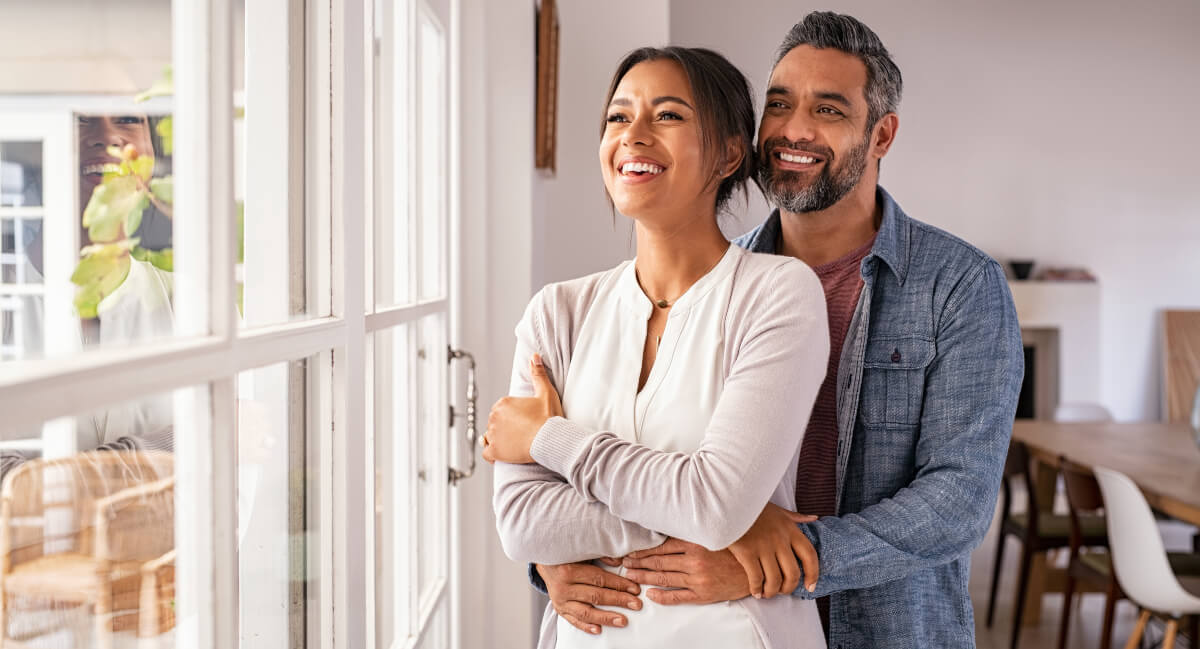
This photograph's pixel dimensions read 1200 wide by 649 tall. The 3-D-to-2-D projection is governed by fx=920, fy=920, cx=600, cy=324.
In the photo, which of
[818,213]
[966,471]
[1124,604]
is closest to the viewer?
[966,471]

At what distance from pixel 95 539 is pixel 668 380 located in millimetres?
711

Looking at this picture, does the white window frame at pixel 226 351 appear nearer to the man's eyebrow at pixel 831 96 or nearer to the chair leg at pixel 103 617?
the chair leg at pixel 103 617

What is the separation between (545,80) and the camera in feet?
7.70

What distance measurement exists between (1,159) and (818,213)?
1.22 meters

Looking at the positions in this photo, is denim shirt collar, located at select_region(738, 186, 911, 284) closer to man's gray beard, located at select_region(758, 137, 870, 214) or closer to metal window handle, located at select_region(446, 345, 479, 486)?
man's gray beard, located at select_region(758, 137, 870, 214)

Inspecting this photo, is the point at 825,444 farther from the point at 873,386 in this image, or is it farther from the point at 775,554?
the point at 775,554

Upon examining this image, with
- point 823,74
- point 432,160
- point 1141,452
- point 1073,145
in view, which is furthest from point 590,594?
point 1073,145

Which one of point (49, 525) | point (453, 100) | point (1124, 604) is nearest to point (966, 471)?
point (49, 525)

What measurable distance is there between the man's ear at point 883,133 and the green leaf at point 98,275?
1.18 meters

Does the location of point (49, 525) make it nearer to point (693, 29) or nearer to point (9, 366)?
point (9, 366)

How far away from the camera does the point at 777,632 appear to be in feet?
3.69

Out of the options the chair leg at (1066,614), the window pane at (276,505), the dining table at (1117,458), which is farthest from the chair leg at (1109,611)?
the window pane at (276,505)

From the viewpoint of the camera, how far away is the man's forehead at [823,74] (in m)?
1.44

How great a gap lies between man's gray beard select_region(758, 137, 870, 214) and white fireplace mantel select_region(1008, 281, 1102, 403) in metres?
6.04
